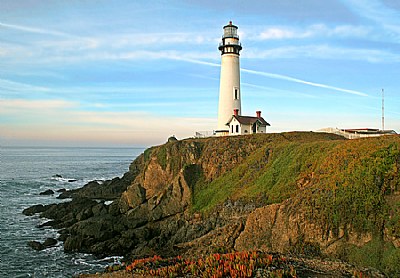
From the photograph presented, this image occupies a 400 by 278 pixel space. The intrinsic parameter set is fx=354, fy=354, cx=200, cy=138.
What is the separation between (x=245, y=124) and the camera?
40.5m

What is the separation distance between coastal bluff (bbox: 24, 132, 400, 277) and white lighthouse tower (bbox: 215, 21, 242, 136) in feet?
23.5

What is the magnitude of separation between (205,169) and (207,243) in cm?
1158

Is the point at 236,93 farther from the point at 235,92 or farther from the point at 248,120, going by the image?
the point at 248,120

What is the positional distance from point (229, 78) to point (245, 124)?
628cm

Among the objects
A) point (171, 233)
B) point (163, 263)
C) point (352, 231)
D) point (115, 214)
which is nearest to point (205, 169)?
point (171, 233)

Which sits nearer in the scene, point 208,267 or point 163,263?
point 208,267

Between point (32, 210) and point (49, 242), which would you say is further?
point (32, 210)

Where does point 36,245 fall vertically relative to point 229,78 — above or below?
below

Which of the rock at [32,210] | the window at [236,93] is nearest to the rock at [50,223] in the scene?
the rock at [32,210]

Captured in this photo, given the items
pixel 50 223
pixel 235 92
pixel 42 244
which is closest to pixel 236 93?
pixel 235 92

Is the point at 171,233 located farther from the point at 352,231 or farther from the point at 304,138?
the point at 304,138

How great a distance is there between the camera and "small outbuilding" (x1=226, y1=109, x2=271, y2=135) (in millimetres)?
40438

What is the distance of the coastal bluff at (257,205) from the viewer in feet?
62.2

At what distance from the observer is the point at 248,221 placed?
22.5 meters
